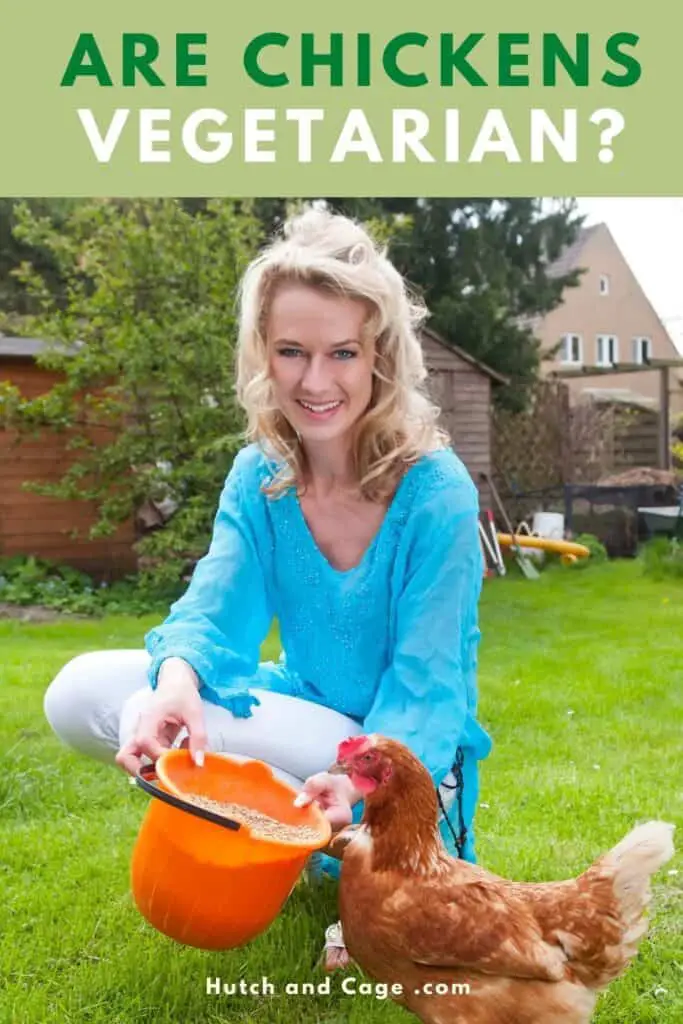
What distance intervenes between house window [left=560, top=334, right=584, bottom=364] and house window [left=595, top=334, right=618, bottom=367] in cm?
56

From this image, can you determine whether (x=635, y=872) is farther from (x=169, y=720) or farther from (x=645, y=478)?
(x=645, y=478)

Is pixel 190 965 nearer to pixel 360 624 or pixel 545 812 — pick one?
pixel 360 624

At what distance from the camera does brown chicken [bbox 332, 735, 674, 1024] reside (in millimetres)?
1505

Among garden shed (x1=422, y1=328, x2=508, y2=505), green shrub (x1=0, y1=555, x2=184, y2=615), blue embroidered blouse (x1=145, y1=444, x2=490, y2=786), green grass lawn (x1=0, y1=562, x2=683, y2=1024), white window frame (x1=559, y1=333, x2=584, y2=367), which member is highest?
white window frame (x1=559, y1=333, x2=584, y2=367)

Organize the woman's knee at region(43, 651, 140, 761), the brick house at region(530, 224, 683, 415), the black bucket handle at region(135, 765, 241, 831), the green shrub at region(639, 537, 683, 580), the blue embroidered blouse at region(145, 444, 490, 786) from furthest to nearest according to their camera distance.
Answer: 1. the brick house at region(530, 224, 683, 415)
2. the green shrub at region(639, 537, 683, 580)
3. the woman's knee at region(43, 651, 140, 761)
4. the blue embroidered blouse at region(145, 444, 490, 786)
5. the black bucket handle at region(135, 765, 241, 831)

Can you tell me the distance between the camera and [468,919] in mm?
1521

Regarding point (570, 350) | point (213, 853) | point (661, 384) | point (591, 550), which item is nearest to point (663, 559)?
point (591, 550)

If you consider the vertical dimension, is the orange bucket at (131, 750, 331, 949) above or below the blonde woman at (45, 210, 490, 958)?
below

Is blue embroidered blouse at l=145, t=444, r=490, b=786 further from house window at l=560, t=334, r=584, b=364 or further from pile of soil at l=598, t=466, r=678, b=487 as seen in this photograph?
house window at l=560, t=334, r=584, b=364

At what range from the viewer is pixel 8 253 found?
1164cm

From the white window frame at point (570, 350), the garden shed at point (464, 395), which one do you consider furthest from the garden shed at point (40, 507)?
the white window frame at point (570, 350)

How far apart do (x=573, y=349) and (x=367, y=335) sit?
2118 centimetres

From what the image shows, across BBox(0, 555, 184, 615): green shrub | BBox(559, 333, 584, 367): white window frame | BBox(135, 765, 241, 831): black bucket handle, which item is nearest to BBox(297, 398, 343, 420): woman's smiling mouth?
BBox(135, 765, 241, 831): black bucket handle

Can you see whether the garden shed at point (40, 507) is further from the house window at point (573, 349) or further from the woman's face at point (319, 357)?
the house window at point (573, 349)
